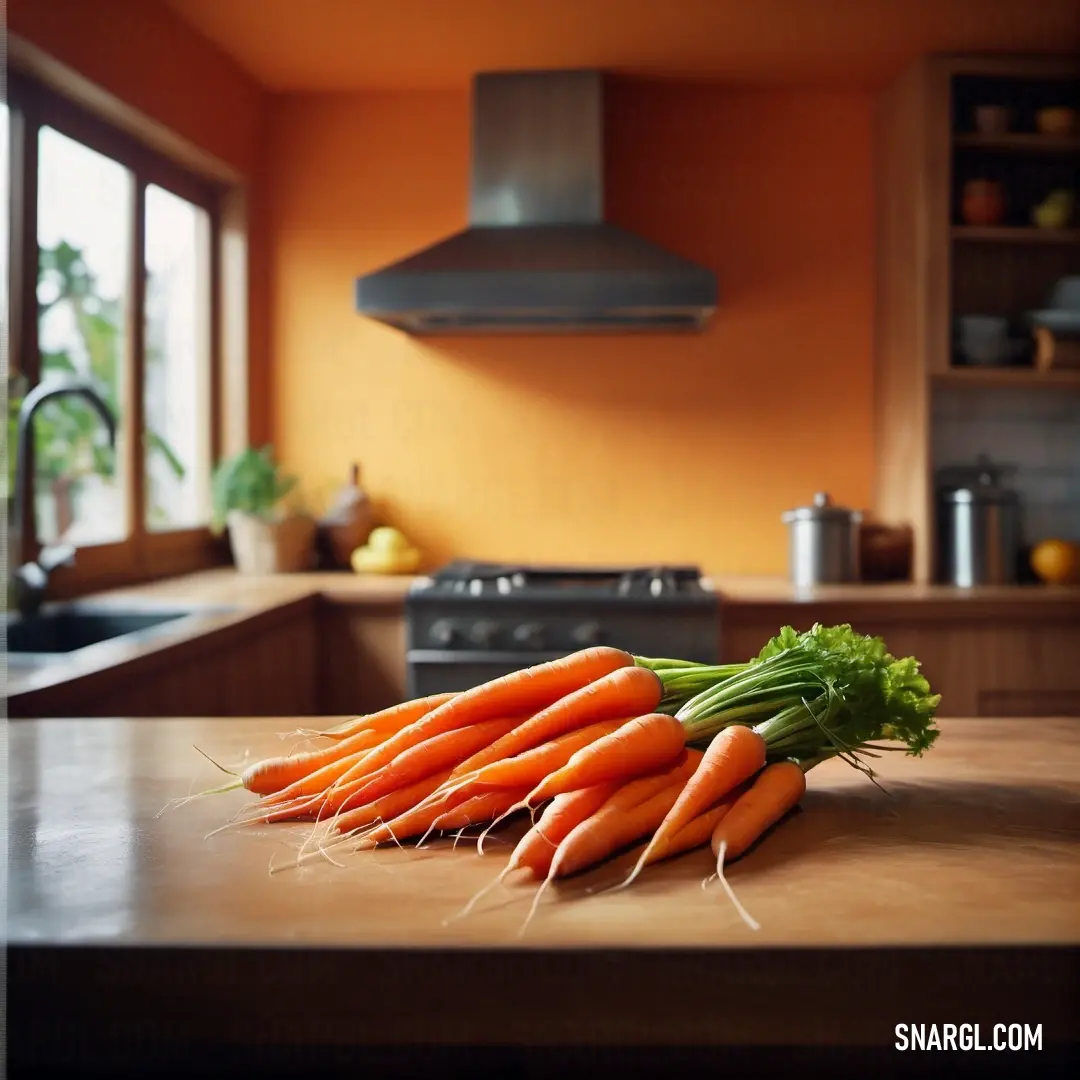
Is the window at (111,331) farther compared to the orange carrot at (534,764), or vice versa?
the window at (111,331)

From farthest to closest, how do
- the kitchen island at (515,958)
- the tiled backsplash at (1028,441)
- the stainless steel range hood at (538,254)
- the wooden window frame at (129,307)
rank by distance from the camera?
the tiled backsplash at (1028,441) < the stainless steel range hood at (538,254) < the wooden window frame at (129,307) < the kitchen island at (515,958)

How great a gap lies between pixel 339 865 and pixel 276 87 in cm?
364

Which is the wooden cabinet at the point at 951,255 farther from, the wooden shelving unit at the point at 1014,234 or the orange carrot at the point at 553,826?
the orange carrot at the point at 553,826

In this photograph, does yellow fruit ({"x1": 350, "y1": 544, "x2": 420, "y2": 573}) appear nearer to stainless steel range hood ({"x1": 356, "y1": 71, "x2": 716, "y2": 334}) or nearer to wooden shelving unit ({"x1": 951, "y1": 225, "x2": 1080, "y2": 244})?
stainless steel range hood ({"x1": 356, "y1": 71, "x2": 716, "y2": 334})

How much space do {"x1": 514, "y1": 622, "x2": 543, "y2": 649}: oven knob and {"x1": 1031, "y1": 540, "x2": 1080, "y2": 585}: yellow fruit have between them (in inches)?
59.2

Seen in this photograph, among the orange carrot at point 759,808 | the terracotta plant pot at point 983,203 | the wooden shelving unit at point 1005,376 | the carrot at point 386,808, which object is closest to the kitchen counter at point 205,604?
the carrot at point 386,808

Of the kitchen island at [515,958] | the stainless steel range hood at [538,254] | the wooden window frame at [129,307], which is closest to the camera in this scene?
the kitchen island at [515,958]

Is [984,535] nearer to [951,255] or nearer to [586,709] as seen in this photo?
[951,255]

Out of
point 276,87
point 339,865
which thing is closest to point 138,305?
point 276,87

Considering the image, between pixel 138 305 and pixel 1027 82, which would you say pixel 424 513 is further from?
pixel 1027 82

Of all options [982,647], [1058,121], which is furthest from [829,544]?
→ [1058,121]

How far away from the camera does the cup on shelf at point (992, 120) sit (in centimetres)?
363

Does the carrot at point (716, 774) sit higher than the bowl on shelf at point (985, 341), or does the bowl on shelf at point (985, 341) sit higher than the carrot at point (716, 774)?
the bowl on shelf at point (985, 341)

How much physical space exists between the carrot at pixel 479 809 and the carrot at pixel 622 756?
2cm
